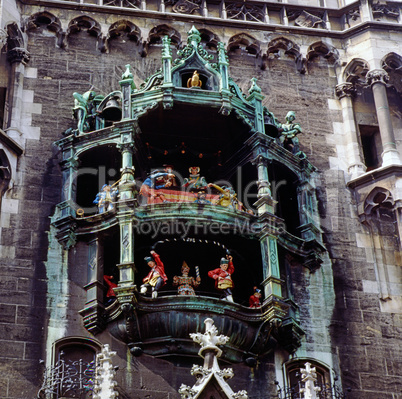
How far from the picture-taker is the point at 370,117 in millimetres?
28016

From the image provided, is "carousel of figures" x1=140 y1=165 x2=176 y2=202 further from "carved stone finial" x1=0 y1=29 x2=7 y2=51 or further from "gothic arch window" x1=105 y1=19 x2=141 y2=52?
"carved stone finial" x1=0 y1=29 x2=7 y2=51

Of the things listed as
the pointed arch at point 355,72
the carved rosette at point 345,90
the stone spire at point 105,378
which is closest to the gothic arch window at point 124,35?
the carved rosette at point 345,90

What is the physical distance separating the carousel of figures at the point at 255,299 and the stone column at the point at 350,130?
362cm

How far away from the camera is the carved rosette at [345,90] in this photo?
28141 millimetres

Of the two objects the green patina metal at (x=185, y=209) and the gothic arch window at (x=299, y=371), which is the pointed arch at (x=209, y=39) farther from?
the gothic arch window at (x=299, y=371)

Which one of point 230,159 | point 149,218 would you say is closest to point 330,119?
point 230,159

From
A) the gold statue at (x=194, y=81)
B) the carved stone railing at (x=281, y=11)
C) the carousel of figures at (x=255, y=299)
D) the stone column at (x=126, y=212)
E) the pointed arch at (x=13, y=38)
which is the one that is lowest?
the carousel of figures at (x=255, y=299)

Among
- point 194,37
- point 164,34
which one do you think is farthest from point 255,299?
point 164,34

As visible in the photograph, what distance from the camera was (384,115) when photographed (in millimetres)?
27078

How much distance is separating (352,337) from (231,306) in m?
2.43

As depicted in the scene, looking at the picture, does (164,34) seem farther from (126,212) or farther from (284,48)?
(126,212)

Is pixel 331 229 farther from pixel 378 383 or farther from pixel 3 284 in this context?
pixel 3 284

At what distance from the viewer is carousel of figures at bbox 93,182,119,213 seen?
2509cm

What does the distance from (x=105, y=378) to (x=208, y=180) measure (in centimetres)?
624
